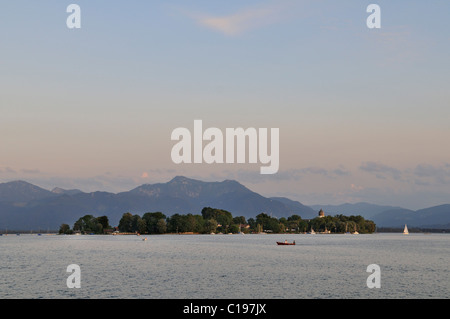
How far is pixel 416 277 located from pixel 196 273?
130 feet

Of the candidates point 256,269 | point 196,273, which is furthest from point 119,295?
point 256,269

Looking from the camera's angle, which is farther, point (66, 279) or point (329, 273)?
point (329, 273)

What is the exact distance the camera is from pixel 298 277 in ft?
281
